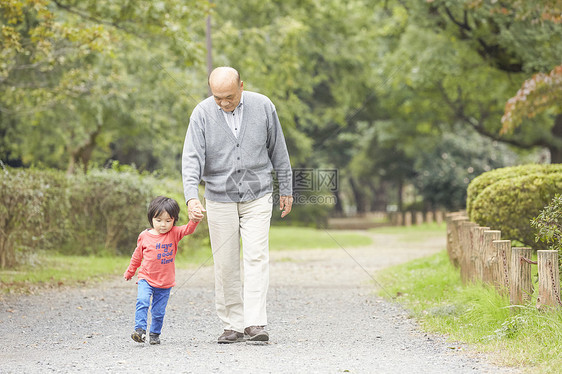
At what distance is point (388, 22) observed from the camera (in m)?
27.8

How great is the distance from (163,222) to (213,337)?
44.6 inches

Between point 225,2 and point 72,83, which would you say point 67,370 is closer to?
point 72,83

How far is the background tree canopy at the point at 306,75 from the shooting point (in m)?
12.5

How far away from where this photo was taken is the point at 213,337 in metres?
6.00

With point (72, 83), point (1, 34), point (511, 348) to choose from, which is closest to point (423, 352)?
point (511, 348)

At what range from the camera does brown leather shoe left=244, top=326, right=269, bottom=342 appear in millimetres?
5477

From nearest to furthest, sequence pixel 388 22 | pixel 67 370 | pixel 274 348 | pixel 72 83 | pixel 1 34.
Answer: pixel 67 370
pixel 274 348
pixel 1 34
pixel 72 83
pixel 388 22

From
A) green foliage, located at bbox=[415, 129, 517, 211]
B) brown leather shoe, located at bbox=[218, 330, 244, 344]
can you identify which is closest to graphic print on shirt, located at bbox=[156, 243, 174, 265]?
brown leather shoe, located at bbox=[218, 330, 244, 344]

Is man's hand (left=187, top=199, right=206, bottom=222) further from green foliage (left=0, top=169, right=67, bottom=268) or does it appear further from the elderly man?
green foliage (left=0, top=169, right=67, bottom=268)

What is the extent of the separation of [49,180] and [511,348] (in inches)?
356

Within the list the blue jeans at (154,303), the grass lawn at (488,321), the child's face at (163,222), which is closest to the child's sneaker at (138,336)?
the blue jeans at (154,303)

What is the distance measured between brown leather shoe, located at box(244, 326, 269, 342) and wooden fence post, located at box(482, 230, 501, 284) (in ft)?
7.47

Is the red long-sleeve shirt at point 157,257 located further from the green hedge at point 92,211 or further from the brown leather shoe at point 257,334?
the green hedge at point 92,211

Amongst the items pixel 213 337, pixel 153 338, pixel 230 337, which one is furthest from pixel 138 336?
pixel 213 337
